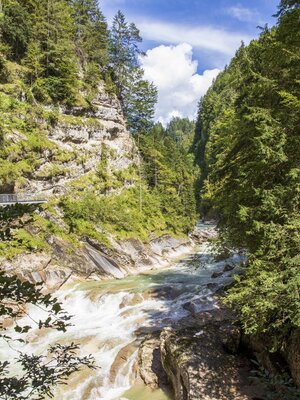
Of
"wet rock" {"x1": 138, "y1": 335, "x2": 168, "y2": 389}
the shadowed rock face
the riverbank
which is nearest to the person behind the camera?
the shadowed rock face

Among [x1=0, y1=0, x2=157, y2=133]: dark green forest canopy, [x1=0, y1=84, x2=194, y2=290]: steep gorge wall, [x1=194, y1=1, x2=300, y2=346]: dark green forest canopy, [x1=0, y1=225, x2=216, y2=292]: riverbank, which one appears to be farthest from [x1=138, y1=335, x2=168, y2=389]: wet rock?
[x1=0, y1=0, x2=157, y2=133]: dark green forest canopy

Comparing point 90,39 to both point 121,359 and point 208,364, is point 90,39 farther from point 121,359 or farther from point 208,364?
point 208,364

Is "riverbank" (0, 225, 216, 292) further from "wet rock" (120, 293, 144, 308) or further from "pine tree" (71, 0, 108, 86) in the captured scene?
"pine tree" (71, 0, 108, 86)

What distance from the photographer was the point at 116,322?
1656 centimetres

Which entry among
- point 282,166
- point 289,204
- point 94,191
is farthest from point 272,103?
point 94,191

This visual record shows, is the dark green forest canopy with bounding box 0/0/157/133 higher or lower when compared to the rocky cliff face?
higher

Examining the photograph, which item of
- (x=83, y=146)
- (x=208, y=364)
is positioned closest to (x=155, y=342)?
(x=208, y=364)

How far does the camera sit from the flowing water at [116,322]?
1134cm

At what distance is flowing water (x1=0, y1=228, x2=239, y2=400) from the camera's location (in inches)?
447

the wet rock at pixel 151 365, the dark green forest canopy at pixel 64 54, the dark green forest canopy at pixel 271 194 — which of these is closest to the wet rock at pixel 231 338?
the dark green forest canopy at pixel 271 194

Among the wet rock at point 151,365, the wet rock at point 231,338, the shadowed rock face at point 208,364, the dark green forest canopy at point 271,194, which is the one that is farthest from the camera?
the wet rock at point 151,365

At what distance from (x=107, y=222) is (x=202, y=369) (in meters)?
22.9

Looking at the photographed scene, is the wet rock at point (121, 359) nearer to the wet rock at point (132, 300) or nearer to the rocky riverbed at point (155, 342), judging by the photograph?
the rocky riverbed at point (155, 342)

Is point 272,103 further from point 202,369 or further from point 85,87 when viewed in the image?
point 85,87
